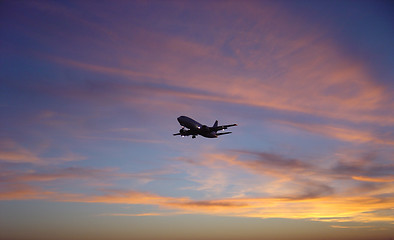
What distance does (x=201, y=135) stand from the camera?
128 metres

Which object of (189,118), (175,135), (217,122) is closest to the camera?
(189,118)

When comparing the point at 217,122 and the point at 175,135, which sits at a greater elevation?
the point at 217,122

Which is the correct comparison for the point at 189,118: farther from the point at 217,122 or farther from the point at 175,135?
the point at 217,122

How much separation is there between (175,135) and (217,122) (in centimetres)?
4721

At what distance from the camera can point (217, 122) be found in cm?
17225

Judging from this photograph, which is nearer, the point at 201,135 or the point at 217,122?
the point at 201,135

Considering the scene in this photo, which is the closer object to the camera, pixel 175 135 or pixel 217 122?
pixel 175 135

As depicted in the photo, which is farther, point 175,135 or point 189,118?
point 175,135

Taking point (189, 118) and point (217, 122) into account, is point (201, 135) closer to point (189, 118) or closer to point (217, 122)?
point (189, 118)

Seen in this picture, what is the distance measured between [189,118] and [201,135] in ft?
34.9

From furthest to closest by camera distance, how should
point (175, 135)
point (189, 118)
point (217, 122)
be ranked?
point (217, 122) → point (175, 135) → point (189, 118)

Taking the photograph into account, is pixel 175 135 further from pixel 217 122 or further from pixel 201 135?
pixel 217 122

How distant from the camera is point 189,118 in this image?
121 metres

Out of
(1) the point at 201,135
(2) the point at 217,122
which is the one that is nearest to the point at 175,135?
(1) the point at 201,135
